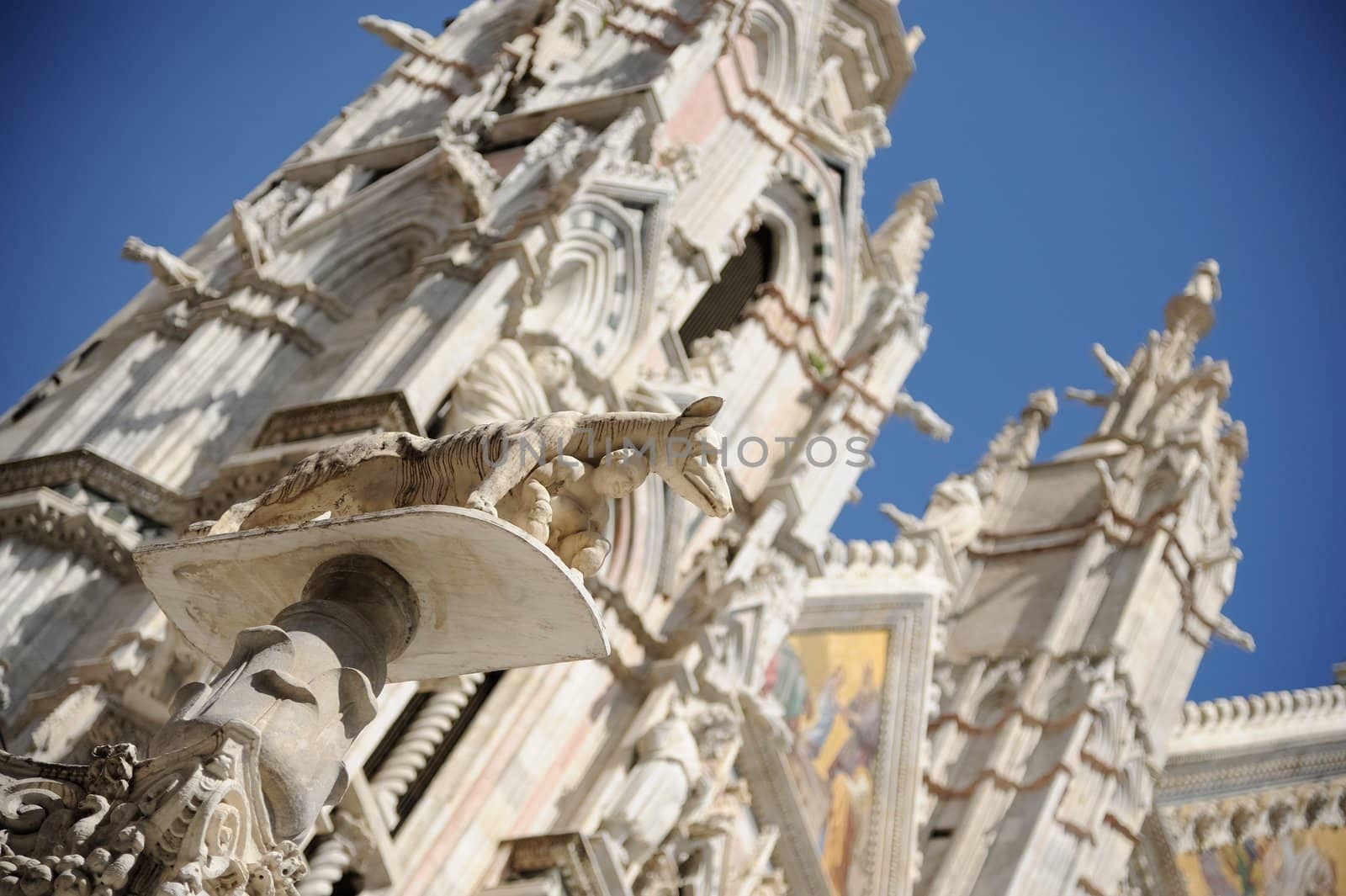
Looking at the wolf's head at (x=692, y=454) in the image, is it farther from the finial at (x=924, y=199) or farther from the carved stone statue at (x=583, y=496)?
the finial at (x=924, y=199)

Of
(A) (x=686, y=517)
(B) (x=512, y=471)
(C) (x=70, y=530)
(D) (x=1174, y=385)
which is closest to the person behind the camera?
(B) (x=512, y=471)

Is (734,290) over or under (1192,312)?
under

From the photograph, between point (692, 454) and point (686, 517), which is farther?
point (686, 517)

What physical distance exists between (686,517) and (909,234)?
598 cm

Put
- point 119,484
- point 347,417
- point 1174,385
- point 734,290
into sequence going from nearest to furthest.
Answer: point 347,417
point 119,484
point 734,290
point 1174,385

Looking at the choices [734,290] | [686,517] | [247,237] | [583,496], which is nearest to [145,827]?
[583,496]

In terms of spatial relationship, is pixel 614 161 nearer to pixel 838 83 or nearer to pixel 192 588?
pixel 838 83

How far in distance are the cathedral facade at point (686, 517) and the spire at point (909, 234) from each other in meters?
0.07

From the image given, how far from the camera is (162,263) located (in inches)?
520

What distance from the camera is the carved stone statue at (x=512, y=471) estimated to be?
4.84 metres

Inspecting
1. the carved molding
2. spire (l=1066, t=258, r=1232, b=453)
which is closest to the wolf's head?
the carved molding

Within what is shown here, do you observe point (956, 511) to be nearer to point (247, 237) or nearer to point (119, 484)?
point (247, 237)

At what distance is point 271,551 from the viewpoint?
480cm

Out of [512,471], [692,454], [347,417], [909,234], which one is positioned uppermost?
[909,234]
